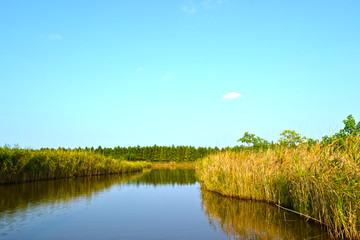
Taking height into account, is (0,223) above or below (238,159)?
below

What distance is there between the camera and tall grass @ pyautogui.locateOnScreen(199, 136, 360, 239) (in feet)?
22.5

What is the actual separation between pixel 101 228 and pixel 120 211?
290 cm

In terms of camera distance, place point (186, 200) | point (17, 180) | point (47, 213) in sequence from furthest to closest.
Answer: point (17, 180) < point (186, 200) < point (47, 213)

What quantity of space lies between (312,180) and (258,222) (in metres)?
2.42

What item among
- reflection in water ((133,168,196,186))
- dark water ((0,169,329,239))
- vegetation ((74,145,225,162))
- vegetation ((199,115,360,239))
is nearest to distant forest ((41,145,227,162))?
vegetation ((74,145,225,162))

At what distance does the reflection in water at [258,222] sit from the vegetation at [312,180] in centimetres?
47

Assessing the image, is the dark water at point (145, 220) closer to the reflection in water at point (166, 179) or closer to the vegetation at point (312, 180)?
the vegetation at point (312, 180)

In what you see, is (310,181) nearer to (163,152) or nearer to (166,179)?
(166,179)

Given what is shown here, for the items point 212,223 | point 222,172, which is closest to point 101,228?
point 212,223

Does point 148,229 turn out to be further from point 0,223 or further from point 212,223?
point 0,223

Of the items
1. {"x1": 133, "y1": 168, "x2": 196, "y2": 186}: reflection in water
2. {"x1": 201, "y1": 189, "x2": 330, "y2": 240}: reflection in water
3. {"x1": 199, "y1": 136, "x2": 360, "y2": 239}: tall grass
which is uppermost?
{"x1": 199, "y1": 136, "x2": 360, "y2": 239}: tall grass

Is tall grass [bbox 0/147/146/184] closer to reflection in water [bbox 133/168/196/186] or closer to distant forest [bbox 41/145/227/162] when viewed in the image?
reflection in water [bbox 133/168/196/186]

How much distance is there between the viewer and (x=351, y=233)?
6.70 metres

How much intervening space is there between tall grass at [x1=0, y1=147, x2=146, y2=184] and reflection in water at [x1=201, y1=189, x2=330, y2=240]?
16134mm
